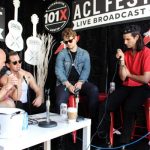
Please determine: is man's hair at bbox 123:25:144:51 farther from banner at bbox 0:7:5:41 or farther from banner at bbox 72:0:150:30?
banner at bbox 0:7:5:41

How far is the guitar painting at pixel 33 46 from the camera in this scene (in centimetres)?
357

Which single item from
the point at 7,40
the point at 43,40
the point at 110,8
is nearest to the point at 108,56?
the point at 110,8

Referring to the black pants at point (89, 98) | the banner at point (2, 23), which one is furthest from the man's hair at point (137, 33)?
the banner at point (2, 23)

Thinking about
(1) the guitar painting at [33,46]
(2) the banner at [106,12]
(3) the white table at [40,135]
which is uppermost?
(2) the banner at [106,12]

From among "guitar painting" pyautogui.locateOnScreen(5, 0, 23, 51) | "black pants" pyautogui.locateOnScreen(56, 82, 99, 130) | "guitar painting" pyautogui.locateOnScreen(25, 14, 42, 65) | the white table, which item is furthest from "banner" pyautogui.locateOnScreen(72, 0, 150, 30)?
the white table

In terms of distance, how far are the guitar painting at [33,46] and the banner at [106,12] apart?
2.30ft

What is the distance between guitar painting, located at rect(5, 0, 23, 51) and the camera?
3282mm

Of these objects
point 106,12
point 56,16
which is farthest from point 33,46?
point 106,12

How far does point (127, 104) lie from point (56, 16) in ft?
6.61

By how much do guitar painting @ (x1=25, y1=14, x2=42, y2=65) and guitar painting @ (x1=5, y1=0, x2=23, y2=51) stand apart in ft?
0.53

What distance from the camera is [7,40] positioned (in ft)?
10.7

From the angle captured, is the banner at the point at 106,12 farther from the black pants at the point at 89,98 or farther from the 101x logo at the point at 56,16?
the black pants at the point at 89,98

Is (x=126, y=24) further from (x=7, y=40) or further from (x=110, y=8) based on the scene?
(x=7, y=40)

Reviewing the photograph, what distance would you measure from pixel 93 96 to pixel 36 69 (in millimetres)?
1401
